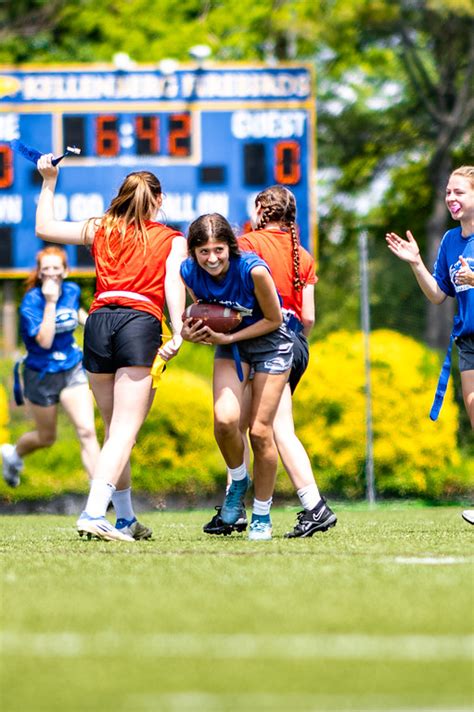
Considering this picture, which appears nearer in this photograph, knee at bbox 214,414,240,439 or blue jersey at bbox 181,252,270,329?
blue jersey at bbox 181,252,270,329

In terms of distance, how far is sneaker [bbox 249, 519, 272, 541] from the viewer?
277 inches

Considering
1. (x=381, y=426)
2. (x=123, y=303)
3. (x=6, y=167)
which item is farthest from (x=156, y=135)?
(x=123, y=303)

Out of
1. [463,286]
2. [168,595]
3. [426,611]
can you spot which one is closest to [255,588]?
[168,595]

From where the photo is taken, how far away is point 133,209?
22.9 feet

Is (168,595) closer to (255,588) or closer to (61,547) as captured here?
(255,588)

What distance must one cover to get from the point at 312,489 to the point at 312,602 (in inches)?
112

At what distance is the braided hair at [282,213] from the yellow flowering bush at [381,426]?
6.04 m

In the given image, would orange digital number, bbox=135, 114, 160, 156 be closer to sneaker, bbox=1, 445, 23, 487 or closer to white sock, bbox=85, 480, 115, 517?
sneaker, bbox=1, 445, 23, 487

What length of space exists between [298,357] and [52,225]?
4.65 feet

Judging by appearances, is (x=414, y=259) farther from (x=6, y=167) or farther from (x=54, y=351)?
(x=6, y=167)

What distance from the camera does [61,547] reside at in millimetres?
6668

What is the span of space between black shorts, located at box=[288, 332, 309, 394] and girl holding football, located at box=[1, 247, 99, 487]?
275 centimetres

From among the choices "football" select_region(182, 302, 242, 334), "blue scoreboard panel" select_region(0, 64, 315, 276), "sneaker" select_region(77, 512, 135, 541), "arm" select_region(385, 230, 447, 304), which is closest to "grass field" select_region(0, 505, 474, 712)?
"sneaker" select_region(77, 512, 135, 541)

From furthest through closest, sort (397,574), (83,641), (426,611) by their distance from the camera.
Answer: (397,574)
(426,611)
(83,641)
